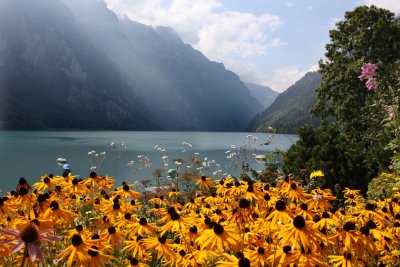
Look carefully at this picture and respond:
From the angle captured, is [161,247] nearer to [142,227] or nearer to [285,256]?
[142,227]

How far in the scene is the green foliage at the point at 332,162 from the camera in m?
11.3

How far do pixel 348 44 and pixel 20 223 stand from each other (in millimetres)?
25882

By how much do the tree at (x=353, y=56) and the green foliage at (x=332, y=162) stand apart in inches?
434

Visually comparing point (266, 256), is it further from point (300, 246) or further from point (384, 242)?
point (384, 242)

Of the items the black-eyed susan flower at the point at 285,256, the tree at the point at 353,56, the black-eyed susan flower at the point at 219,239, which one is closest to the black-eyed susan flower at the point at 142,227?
the black-eyed susan flower at the point at 219,239

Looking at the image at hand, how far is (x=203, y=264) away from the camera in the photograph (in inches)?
118

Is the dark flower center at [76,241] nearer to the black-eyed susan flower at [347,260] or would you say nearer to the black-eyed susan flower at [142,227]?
the black-eyed susan flower at [142,227]

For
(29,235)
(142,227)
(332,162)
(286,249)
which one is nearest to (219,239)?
(286,249)

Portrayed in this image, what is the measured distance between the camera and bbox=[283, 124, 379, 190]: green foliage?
1129 centimetres

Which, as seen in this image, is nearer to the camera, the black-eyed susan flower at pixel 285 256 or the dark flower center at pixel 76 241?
the black-eyed susan flower at pixel 285 256

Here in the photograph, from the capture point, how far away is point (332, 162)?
37.7ft

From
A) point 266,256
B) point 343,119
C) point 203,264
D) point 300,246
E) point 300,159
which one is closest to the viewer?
point 300,246

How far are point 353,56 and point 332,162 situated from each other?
1567 centimetres

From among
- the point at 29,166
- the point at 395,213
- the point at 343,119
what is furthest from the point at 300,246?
the point at 29,166
